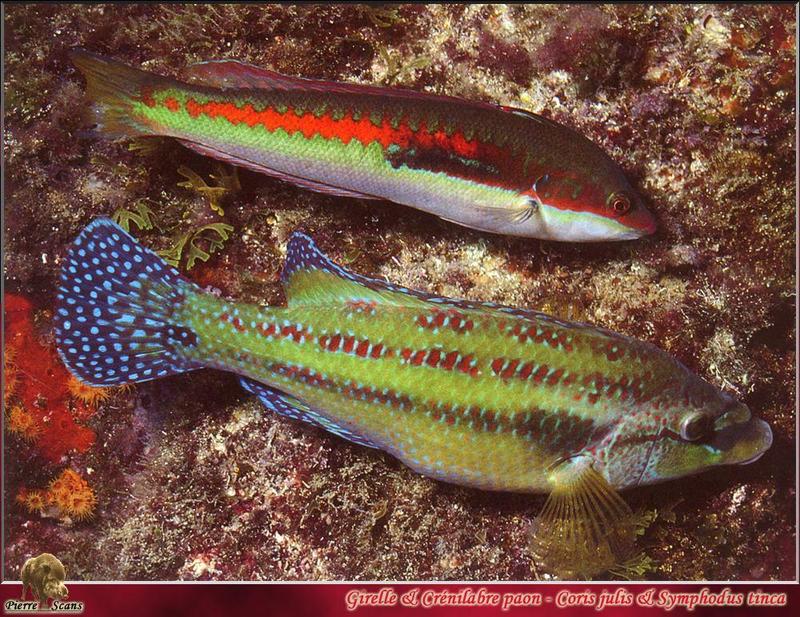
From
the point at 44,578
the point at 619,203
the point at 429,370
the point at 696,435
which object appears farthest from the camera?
the point at 44,578

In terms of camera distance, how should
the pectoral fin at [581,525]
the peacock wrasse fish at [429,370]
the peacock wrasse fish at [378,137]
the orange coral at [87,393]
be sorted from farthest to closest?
the orange coral at [87,393], the peacock wrasse fish at [378,137], the pectoral fin at [581,525], the peacock wrasse fish at [429,370]

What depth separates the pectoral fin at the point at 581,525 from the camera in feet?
9.91

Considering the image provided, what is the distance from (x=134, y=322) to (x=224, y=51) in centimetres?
188

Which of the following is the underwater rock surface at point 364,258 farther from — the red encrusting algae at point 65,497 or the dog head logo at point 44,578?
the dog head logo at point 44,578

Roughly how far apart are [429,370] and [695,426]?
145 centimetres

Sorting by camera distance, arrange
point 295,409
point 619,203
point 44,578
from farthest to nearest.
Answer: point 44,578, point 619,203, point 295,409

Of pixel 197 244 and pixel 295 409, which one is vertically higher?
pixel 197 244

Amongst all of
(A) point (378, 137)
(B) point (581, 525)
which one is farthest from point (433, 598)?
(A) point (378, 137)

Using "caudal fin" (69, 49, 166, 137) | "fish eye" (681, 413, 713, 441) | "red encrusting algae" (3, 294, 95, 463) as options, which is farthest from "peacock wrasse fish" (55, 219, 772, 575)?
"red encrusting algae" (3, 294, 95, 463)

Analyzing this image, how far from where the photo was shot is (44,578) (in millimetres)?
3477

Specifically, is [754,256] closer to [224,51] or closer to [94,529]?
[224,51]

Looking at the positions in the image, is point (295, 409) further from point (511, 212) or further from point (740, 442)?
point (740, 442)

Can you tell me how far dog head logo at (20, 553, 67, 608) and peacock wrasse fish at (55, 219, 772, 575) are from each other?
4.56 feet

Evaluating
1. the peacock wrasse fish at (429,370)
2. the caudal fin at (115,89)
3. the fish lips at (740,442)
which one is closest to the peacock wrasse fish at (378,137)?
the caudal fin at (115,89)
